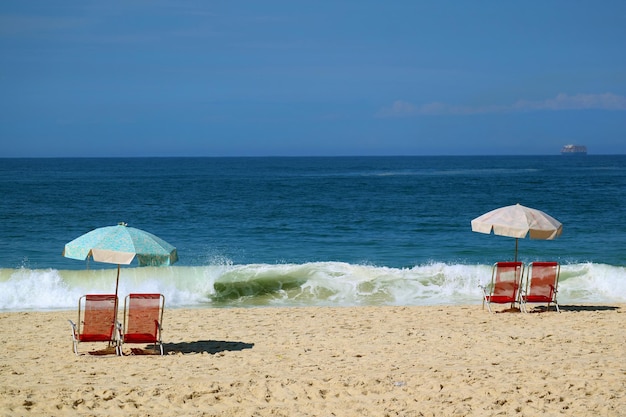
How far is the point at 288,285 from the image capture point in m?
17.3

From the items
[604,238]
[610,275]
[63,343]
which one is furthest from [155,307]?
[604,238]

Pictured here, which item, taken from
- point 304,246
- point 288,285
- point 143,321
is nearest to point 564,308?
point 288,285

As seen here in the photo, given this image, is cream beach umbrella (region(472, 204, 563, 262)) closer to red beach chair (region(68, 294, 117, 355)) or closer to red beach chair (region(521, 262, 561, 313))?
red beach chair (region(521, 262, 561, 313))

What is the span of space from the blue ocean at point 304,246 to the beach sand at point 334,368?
2.17 meters

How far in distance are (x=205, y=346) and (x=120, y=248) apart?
86.3 inches

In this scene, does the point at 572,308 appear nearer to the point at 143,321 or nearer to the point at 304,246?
the point at 143,321

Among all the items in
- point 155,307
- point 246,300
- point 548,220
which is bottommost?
point 246,300

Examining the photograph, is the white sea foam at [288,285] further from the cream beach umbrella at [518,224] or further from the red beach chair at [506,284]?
the cream beach umbrella at [518,224]

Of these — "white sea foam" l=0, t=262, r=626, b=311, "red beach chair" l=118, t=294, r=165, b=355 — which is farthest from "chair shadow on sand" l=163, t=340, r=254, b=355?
"white sea foam" l=0, t=262, r=626, b=311

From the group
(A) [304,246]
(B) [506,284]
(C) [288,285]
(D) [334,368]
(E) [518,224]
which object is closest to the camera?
(D) [334,368]

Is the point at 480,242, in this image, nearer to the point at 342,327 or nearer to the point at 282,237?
the point at 282,237

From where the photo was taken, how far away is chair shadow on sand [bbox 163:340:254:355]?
10031 millimetres

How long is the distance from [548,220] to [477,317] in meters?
2.09

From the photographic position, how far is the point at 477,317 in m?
12.5
